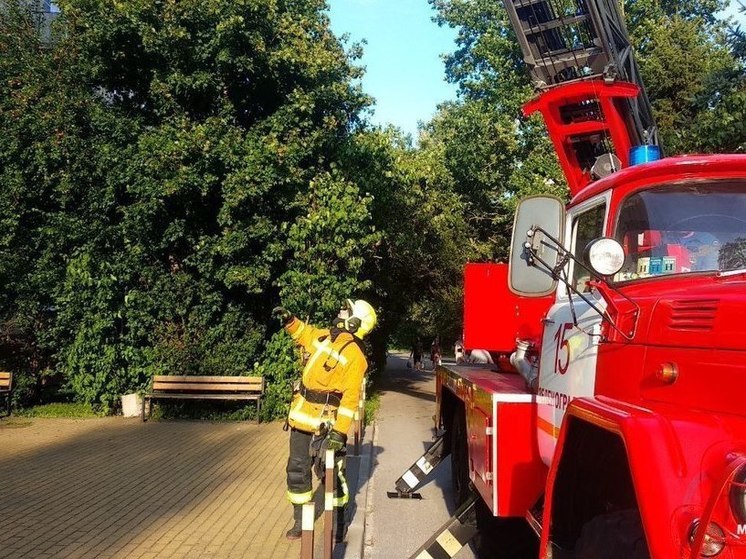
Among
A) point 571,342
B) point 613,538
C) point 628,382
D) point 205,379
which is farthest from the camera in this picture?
point 205,379

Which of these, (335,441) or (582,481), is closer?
(582,481)

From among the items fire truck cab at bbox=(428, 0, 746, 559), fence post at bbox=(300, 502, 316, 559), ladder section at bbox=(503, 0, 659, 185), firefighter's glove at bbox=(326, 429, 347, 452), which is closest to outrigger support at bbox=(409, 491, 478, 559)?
fire truck cab at bbox=(428, 0, 746, 559)

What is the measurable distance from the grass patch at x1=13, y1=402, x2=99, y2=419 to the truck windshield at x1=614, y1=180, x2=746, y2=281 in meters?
11.6

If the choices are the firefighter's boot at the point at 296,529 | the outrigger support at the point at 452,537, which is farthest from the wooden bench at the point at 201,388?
the outrigger support at the point at 452,537

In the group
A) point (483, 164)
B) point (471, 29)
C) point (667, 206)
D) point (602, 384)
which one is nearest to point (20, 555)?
point (602, 384)

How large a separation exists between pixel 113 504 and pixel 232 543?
1.78 m

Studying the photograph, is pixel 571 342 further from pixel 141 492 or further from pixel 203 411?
pixel 203 411

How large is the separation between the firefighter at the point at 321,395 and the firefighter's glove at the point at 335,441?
0.43 ft

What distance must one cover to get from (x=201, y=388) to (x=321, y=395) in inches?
279

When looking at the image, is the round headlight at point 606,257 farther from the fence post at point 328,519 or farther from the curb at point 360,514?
the curb at point 360,514

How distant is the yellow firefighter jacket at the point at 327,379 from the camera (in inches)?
225

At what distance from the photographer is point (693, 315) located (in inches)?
94.8

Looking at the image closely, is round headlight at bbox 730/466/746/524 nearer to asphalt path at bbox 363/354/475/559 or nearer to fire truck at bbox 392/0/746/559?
fire truck at bbox 392/0/746/559

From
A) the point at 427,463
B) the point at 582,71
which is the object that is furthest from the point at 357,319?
the point at 582,71
